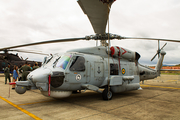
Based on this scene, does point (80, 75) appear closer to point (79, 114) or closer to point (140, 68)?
point (79, 114)

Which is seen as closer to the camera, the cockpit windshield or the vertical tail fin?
the cockpit windshield

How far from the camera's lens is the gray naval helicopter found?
4.84 meters

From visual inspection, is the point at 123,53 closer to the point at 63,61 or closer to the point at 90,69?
the point at 90,69

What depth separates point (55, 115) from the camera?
404 cm

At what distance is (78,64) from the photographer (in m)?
5.75

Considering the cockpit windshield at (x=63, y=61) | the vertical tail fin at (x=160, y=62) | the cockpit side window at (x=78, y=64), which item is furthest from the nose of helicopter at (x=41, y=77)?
the vertical tail fin at (x=160, y=62)

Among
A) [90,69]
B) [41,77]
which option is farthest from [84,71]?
[41,77]

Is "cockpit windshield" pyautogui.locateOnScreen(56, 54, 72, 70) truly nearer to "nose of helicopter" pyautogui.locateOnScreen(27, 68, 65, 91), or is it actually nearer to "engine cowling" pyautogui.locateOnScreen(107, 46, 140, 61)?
"nose of helicopter" pyautogui.locateOnScreen(27, 68, 65, 91)

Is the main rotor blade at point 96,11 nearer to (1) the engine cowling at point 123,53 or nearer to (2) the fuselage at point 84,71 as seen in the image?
(2) the fuselage at point 84,71

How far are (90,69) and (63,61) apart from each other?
1324mm

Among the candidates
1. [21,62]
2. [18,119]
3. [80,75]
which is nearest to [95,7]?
[80,75]

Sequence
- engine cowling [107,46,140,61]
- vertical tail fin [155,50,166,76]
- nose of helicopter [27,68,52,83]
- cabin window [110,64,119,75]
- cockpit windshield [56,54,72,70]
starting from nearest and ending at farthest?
nose of helicopter [27,68,52,83] < cockpit windshield [56,54,72,70] < cabin window [110,64,119,75] < engine cowling [107,46,140,61] < vertical tail fin [155,50,166,76]

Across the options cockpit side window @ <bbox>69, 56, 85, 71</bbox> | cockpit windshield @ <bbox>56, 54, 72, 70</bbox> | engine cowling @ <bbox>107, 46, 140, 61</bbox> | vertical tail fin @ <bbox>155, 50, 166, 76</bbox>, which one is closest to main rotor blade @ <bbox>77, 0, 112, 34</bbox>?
cockpit side window @ <bbox>69, 56, 85, 71</bbox>

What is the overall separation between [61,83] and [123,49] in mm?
4270
